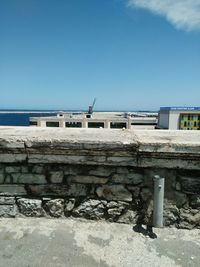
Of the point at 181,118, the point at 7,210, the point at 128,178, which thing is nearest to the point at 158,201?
the point at 128,178

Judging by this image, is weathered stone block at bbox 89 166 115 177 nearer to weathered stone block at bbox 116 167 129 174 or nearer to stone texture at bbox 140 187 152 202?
weathered stone block at bbox 116 167 129 174

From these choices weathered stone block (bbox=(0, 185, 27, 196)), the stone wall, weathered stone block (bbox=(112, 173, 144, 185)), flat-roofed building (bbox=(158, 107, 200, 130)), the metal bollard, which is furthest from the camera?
flat-roofed building (bbox=(158, 107, 200, 130))

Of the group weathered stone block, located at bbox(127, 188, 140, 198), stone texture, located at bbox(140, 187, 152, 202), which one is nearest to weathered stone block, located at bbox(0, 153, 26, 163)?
weathered stone block, located at bbox(127, 188, 140, 198)

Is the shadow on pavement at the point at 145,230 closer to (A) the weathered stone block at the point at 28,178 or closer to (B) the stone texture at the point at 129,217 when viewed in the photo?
(B) the stone texture at the point at 129,217

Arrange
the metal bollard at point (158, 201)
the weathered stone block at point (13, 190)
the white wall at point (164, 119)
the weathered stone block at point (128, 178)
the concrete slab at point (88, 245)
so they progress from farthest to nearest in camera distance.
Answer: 1. the white wall at point (164, 119)
2. the weathered stone block at point (13, 190)
3. the weathered stone block at point (128, 178)
4. the metal bollard at point (158, 201)
5. the concrete slab at point (88, 245)

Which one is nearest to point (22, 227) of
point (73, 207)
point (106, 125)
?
point (73, 207)

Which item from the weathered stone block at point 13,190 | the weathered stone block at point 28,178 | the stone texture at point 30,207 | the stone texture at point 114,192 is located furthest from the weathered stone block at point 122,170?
the weathered stone block at point 13,190

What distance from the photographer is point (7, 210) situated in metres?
2.90

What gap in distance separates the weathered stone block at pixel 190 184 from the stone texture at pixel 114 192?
0.66 m

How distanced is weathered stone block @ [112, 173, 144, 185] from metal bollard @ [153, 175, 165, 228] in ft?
0.80

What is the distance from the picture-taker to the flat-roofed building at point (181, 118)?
91.9 feet

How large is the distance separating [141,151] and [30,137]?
139 centimetres

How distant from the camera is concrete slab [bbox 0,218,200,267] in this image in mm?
2148

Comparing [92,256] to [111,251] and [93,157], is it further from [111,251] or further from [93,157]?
[93,157]
